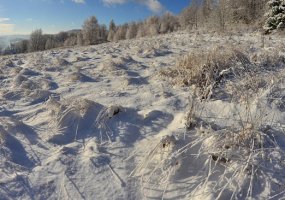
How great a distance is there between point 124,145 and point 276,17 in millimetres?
13633

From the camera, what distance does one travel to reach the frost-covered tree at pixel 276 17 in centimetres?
1402

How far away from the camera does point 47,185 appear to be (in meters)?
2.50

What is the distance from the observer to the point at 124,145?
2.98 meters

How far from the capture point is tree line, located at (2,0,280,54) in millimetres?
21355

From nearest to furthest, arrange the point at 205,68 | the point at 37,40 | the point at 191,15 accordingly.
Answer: the point at 205,68, the point at 191,15, the point at 37,40

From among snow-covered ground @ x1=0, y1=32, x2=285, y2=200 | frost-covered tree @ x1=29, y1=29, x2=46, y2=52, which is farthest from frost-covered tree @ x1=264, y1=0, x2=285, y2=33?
frost-covered tree @ x1=29, y1=29, x2=46, y2=52

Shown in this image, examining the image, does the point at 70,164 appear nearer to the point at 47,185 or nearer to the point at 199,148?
the point at 47,185

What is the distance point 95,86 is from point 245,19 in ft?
72.5

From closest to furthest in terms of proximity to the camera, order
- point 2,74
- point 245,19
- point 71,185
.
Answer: point 71,185 → point 2,74 → point 245,19

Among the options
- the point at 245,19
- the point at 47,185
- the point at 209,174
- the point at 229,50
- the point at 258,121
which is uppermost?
the point at 245,19

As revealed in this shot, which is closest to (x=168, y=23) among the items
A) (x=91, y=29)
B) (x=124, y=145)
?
(x=91, y=29)

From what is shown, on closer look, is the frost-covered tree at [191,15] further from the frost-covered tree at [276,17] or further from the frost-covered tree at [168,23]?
the frost-covered tree at [276,17]

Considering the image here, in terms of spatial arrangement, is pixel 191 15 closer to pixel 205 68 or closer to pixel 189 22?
pixel 189 22

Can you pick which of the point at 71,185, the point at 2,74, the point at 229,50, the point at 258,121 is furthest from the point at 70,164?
the point at 2,74
